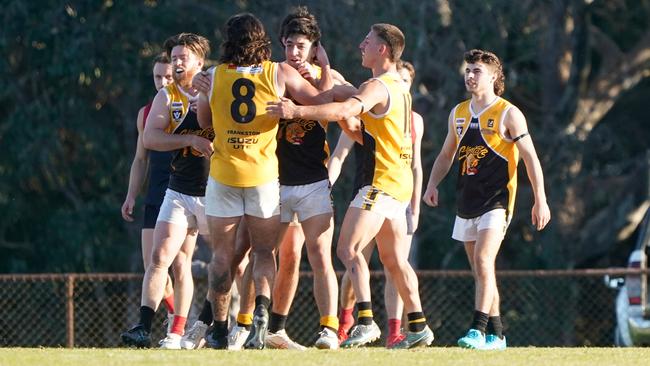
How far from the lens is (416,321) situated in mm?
10336

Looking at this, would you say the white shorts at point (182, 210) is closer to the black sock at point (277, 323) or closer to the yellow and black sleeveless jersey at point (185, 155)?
the yellow and black sleeveless jersey at point (185, 155)

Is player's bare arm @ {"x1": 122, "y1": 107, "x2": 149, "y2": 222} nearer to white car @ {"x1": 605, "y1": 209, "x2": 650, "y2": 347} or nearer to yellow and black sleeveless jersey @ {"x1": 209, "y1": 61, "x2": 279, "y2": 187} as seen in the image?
yellow and black sleeveless jersey @ {"x1": 209, "y1": 61, "x2": 279, "y2": 187}

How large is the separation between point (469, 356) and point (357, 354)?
2.51 ft

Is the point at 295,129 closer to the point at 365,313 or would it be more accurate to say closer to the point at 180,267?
the point at 365,313

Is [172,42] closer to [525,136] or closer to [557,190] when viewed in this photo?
[525,136]

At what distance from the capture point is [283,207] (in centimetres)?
1021

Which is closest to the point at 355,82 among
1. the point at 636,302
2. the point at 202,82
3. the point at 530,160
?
the point at 636,302

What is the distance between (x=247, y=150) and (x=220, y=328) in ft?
4.31

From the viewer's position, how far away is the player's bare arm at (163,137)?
1005cm

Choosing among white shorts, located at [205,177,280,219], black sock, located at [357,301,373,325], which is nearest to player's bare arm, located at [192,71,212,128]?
white shorts, located at [205,177,280,219]

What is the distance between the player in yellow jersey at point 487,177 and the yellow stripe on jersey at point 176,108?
2038 millimetres

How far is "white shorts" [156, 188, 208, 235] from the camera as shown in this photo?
416 inches

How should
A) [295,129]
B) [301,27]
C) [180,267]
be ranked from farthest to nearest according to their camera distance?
[180,267]
[295,129]
[301,27]

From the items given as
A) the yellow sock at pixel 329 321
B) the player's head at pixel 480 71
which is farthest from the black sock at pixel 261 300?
the player's head at pixel 480 71
